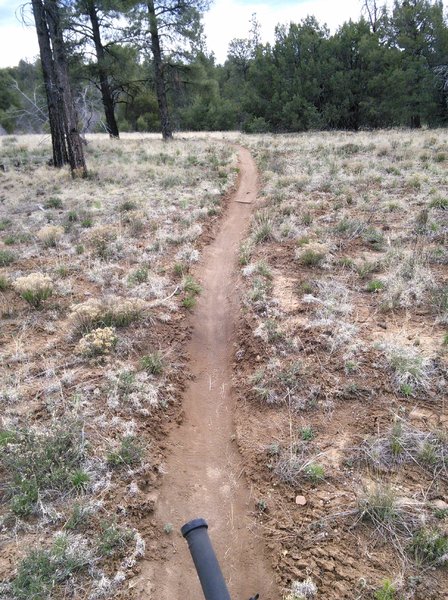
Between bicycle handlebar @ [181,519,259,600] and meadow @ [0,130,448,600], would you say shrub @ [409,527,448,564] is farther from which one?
bicycle handlebar @ [181,519,259,600]

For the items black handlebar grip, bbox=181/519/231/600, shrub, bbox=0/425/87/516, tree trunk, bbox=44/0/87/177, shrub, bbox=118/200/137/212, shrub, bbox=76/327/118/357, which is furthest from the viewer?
tree trunk, bbox=44/0/87/177

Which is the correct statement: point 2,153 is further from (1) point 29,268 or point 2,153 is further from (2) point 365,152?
(2) point 365,152

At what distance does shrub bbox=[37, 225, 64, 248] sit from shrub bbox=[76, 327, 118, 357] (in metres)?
3.84

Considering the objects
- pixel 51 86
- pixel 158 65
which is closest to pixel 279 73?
pixel 158 65

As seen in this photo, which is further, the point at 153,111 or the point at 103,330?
the point at 153,111

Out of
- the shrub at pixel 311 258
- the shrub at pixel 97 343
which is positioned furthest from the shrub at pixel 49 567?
the shrub at pixel 311 258

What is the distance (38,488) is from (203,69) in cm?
2411

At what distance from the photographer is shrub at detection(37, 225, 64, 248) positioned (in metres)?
8.45

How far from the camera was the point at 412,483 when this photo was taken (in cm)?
356

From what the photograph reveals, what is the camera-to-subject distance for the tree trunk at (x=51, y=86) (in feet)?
40.9

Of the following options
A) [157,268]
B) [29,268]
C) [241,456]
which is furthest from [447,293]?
[29,268]

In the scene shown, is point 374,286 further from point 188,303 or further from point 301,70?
point 301,70

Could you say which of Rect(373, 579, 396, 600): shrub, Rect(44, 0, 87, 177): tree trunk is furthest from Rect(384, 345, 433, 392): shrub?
Rect(44, 0, 87, 177): tree trunk

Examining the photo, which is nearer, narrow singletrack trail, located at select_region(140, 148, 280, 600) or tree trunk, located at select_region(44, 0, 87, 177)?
narrow singletrack trail, located at select_region(140, 148, 280, 600)
